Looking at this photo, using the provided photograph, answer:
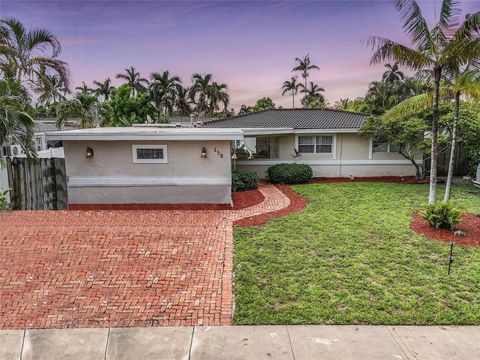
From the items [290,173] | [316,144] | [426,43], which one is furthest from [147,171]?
[316,144]

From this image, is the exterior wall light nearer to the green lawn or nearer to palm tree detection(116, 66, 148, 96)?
the green lawn

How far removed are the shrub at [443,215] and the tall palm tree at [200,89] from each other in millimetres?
43782

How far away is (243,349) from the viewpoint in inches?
193

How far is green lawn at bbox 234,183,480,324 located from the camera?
5.70 m

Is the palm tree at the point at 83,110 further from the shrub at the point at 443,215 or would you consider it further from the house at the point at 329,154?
the shrub at the point at 443,215

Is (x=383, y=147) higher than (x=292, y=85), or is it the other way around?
(x=292, y=85)

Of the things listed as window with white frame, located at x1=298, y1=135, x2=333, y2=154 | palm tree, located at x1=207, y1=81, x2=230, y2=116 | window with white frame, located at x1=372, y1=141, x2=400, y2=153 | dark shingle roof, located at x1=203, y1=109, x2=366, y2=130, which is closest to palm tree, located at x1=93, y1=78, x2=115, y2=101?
palm tree, located at x1=207, y1=81, x2=230, y2=116

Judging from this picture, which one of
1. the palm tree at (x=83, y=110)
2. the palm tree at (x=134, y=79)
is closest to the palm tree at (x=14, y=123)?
the palm tree at (x=83, y=110)

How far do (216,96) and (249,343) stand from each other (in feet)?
157

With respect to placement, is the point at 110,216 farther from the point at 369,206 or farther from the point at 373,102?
the point at 373,102

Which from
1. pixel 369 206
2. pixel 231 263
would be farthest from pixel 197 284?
pixel 369 206

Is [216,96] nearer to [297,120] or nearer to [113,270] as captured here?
[297,120]

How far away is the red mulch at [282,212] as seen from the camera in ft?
34.1

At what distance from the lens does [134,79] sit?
45.8 metres
